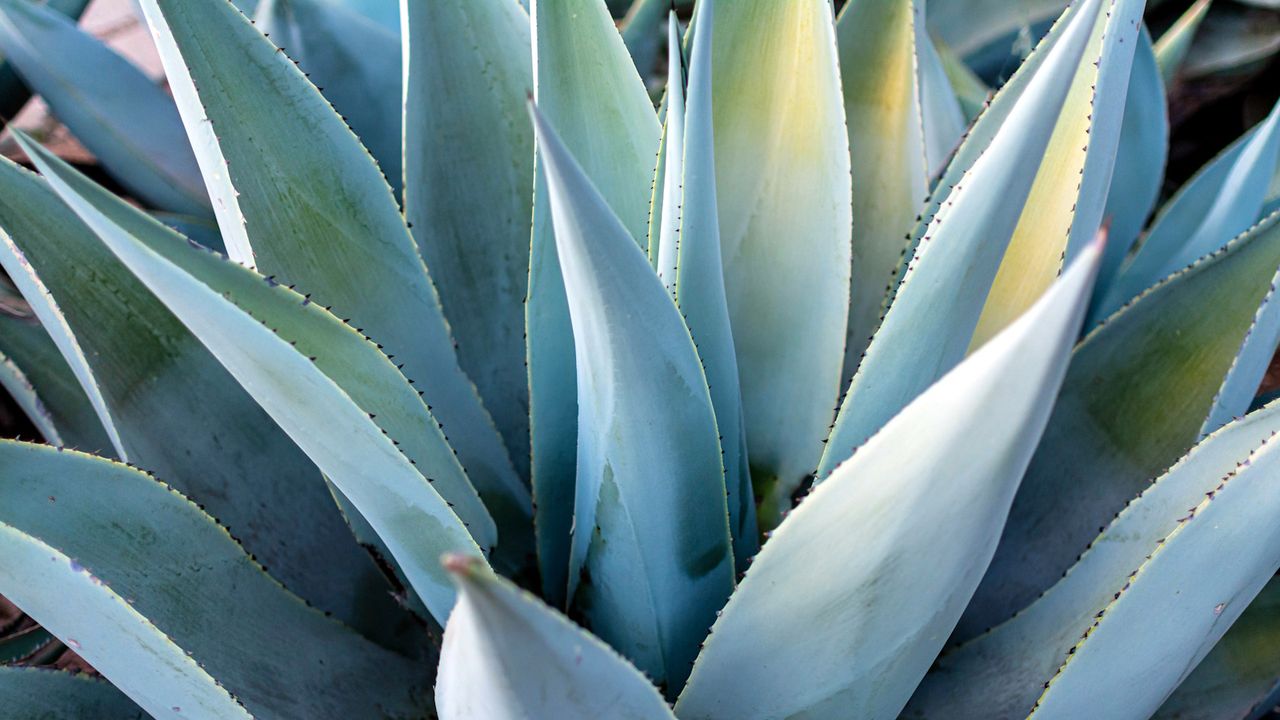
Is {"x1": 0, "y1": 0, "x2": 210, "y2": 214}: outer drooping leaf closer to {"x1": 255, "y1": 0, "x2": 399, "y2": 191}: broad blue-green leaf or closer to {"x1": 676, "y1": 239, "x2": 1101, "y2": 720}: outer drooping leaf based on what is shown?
{"x1": 255, "y1": 0, "x2": 399, "y2": 191}: broad blue-green leaf

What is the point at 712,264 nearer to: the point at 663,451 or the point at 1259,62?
the point at 663,451

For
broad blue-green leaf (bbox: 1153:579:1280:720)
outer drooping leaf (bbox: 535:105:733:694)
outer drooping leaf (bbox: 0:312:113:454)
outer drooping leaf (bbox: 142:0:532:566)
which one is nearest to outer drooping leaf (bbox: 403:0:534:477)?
outer drooping leaf (bbox: 142:0:532:566)

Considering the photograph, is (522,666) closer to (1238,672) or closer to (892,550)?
(892,550)

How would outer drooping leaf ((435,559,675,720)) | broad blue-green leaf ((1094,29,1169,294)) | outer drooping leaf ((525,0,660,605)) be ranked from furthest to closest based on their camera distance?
1. broad blue-green leaf ((1094,29,1169,294))
2. outer drooping leaf ((525,0,660,605))
3. outer drooping leaf ((435,559,675,720))

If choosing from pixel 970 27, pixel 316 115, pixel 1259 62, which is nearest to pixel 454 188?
pixel 316 115

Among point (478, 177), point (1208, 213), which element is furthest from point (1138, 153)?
point (478, 177)

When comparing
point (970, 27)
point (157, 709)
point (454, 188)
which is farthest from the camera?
point (970, 27)
